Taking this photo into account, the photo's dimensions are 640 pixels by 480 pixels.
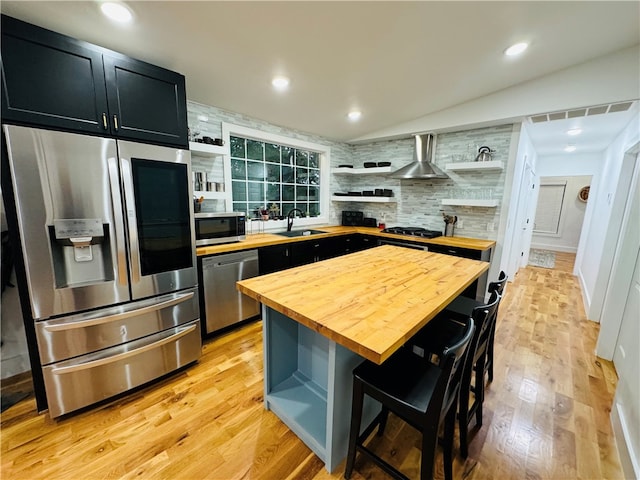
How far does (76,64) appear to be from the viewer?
1.48 meters

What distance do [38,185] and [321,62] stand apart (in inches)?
83.8

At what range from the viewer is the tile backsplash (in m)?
3.01

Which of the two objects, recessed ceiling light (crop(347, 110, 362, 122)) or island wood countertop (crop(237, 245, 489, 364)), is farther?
recessed ceiling light (crop(347, 110, 362, 122))

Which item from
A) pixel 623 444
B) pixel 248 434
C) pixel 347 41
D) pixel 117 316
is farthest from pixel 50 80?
pixel 623 444

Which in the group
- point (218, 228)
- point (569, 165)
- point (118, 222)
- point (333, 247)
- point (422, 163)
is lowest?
point (333, 247)

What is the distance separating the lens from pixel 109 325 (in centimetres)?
168

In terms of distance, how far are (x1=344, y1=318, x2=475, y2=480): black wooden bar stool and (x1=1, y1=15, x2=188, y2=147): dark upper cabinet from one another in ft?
6.64

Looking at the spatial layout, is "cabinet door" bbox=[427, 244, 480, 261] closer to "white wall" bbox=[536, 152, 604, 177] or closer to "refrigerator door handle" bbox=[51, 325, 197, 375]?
"refrigerator door handle" bbox=[51, 325, 197, 375]

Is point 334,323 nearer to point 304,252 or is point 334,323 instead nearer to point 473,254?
point 304,252

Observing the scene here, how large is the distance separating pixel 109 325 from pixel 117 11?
6.23ft

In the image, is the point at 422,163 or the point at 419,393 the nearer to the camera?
the point at 419,393

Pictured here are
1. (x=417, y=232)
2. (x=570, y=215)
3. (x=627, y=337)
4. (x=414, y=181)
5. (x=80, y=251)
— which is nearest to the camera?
(x=80, y=251)

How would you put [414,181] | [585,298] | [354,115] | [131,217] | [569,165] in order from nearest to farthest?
[131,217] < [354,115] < [585,298] < [414,181] < [569,165]

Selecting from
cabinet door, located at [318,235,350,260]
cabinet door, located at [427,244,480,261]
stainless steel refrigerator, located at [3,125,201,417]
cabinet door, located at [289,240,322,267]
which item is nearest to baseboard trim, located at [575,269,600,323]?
cabinet door, located at [427,244,480,261]
